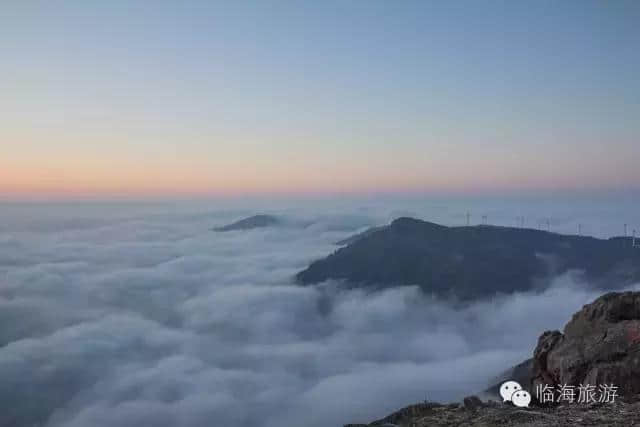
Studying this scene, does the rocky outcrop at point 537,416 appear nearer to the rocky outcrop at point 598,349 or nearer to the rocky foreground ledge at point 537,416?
the rocky foreground ledge at point 537,416

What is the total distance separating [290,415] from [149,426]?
50511 mm

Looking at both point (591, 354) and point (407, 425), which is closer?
point (407, 425)

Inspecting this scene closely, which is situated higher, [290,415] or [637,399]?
[637,399]

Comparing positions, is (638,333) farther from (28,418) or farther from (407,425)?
(28,418)

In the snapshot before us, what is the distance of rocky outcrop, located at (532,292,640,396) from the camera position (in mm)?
30812

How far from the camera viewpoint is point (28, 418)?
6875 inches

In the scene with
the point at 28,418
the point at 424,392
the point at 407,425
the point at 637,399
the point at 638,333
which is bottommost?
the point at 28,418

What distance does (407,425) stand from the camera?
28766 millimetres

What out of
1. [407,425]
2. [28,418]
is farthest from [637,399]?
[28,418]

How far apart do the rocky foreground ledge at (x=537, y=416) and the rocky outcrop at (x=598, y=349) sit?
300 centimetres

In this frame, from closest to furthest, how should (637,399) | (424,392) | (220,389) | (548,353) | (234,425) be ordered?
(637,399) < (548,353) < (234,425) < (424,392) < (220,389)

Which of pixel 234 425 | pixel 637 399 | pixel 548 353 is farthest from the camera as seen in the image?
pixel 234 425

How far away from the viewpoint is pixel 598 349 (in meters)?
33.5

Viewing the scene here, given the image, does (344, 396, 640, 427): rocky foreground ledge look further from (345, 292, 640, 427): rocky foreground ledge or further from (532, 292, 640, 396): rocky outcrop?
(532, 292, 640, 396): rocky outcrop
